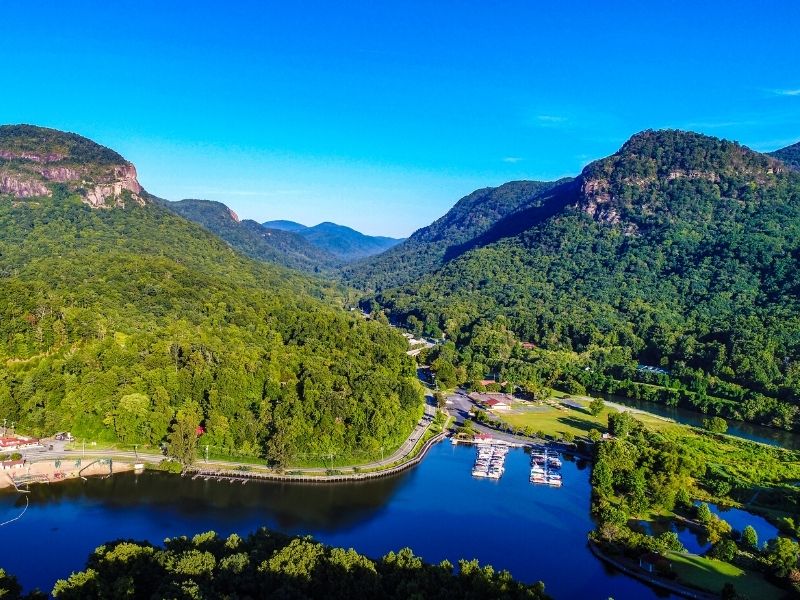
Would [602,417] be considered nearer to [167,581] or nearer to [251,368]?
[251,368]

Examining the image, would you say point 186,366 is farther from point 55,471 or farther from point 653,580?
point 653,580

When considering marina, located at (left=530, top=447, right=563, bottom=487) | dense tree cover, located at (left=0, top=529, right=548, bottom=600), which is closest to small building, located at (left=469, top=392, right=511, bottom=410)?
marina, located at (left=530, top=447, right=563, bottom=487)

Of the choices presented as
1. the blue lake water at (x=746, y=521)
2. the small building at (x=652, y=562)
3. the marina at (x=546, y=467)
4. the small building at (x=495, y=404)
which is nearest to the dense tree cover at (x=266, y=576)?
the small building at (x=652, y=562)

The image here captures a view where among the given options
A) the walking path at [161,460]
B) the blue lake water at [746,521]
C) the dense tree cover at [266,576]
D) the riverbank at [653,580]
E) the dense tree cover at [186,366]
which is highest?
the dense tree cover at [186,366]

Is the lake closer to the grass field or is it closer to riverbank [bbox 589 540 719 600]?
the grass field

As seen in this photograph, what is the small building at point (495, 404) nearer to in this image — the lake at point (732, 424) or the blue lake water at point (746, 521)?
the lake at point (732, 424)

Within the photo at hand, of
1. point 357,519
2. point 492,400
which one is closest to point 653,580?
point 357,519
